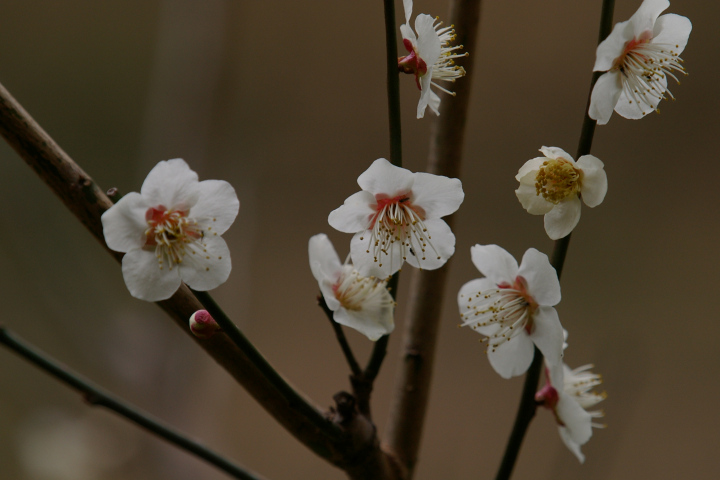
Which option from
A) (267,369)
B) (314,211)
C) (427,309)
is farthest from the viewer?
(314,211)

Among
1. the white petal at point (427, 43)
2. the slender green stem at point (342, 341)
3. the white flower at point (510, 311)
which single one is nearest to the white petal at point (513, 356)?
the white flower at point (510, 311)

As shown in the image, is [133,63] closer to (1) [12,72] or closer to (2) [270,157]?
(1) [12,72]

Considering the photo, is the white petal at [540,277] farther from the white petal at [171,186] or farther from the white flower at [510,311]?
the white petal at [171,186]

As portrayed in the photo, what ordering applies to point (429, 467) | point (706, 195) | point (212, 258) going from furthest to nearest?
point (429, 467) < point (706, 195) < point (212, 258)

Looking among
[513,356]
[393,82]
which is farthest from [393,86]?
[513,356]

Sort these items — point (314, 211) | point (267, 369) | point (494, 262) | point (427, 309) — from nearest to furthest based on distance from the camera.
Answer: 1. point (267, 369)
2. point (494, 262)
3. point (427, 309)
4. point (314, 211)

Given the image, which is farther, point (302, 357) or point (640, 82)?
point (302, 357)

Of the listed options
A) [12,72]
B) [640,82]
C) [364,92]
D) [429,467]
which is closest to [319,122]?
[364,92]

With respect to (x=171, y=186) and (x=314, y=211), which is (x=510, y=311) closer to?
(x=171, y=186)
